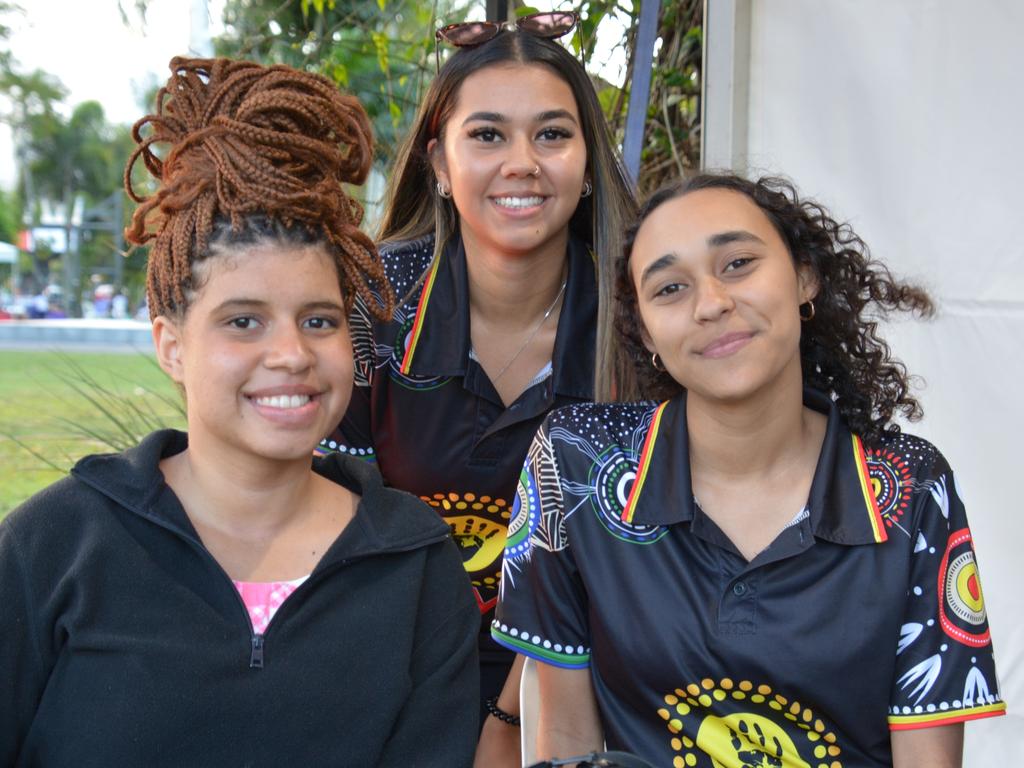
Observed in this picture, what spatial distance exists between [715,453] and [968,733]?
117cm

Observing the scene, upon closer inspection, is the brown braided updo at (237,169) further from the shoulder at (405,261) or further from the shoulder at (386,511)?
the shoulder at (405,261)

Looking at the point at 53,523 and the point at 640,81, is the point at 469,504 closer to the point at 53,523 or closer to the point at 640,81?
the point at 53,523

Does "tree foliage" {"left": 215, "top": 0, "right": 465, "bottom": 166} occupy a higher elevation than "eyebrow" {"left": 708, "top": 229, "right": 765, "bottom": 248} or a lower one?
higher

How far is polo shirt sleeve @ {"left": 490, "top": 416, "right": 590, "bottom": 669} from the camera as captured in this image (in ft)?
6.30

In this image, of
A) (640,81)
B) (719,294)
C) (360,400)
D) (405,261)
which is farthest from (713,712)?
(640,81)

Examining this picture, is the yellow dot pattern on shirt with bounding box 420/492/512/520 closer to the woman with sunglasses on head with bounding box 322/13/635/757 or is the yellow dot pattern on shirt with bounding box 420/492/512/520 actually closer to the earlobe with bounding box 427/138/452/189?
the woman with sunglasses on head with bounding box 322/13/635/757

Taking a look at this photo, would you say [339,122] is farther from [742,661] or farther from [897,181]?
[897,181]

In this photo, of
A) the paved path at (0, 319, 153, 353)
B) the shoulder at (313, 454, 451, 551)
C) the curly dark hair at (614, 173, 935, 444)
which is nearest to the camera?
the shoulder at (313, 454, 451, 551)

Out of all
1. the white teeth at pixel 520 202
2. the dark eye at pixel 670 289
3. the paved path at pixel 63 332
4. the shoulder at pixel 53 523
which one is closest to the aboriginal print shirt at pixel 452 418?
the white teeth at pixel 520 202

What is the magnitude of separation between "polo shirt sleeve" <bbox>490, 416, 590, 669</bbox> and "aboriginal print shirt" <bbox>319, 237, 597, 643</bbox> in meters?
0.31

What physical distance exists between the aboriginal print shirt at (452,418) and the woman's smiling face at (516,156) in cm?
21

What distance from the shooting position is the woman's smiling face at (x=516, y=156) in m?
2.37

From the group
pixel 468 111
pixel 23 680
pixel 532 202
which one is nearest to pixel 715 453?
pixel 532 202

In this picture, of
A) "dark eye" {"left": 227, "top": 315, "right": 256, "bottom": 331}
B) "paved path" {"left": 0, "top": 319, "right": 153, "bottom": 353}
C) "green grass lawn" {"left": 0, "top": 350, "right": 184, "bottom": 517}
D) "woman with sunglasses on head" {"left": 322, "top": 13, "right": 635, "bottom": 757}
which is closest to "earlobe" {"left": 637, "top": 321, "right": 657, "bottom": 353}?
"woman with sunglasses on head" {"left": 322, "top": 13, "right": 635, "bottom": 757}
